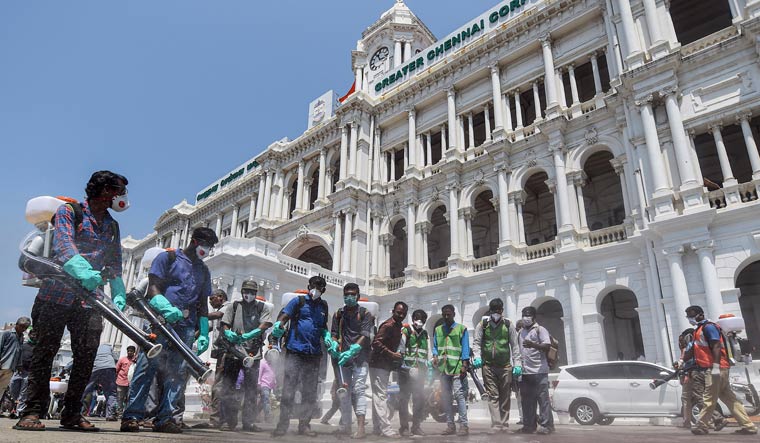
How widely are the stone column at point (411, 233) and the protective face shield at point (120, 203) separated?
59.2 ft

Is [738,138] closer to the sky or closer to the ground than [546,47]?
closer to the ground

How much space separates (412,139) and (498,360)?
744 inches

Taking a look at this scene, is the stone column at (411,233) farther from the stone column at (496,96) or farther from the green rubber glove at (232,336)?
the green rubber glove at (232,336)

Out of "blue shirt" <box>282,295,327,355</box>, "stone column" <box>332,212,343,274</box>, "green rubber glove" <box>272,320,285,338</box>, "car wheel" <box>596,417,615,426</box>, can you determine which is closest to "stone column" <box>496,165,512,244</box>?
"stone column" <box>332,212,343,274</box>

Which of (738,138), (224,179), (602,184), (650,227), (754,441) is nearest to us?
(754,441)

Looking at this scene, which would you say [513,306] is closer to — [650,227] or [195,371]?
[650,227]

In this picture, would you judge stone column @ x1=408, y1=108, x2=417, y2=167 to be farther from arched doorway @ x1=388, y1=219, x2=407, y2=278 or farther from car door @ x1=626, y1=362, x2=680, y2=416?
car door @ x1=626, y1=362, x2=680, y2=416

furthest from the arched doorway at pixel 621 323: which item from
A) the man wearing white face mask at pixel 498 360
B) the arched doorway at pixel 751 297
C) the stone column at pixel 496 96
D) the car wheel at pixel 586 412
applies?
the man wearing white face mask at pixel 498 360

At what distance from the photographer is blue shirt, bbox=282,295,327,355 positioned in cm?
517

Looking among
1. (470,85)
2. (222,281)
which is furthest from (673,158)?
(222,281)

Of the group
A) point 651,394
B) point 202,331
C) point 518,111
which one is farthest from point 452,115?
point 202,331

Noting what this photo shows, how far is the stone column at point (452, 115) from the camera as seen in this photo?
892 inches

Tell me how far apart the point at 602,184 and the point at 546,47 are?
7.17 metres

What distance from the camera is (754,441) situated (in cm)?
511
